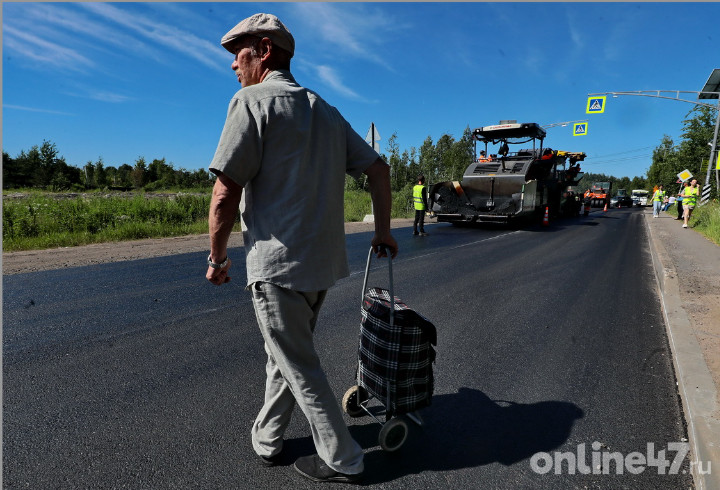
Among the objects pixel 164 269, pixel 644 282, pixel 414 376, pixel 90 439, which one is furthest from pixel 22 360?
pixel 644 282

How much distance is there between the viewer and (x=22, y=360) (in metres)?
3.22

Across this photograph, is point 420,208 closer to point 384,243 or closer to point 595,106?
point 384,243

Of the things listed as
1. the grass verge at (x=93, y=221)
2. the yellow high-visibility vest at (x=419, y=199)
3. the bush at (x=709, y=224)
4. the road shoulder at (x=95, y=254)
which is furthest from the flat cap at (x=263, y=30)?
the bush at (x=709, y=224)

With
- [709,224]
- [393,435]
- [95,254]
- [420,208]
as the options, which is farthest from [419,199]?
[393,435]

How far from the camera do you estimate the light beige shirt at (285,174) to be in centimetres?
165

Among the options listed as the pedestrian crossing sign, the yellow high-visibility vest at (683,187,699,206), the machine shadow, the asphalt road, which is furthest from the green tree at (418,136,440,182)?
the machine shadow

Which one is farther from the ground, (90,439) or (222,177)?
(222,177)

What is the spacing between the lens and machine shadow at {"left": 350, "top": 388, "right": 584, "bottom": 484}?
6.93 feet

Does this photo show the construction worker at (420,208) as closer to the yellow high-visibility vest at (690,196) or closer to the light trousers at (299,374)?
the yellow high-visibility vest at (690,196)

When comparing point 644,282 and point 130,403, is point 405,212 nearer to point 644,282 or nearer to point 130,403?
point 644,282

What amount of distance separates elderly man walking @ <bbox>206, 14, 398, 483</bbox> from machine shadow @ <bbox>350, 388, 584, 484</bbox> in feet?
1.02

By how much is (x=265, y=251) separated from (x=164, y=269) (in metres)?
5.78

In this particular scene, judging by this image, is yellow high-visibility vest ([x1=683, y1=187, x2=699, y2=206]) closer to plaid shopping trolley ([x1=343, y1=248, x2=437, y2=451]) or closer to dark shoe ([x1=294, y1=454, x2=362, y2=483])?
plaid shopping trolley ([x1=343, y1=248, x2=437, y2=451])

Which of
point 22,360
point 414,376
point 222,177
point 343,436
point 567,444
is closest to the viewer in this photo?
point 222,177
